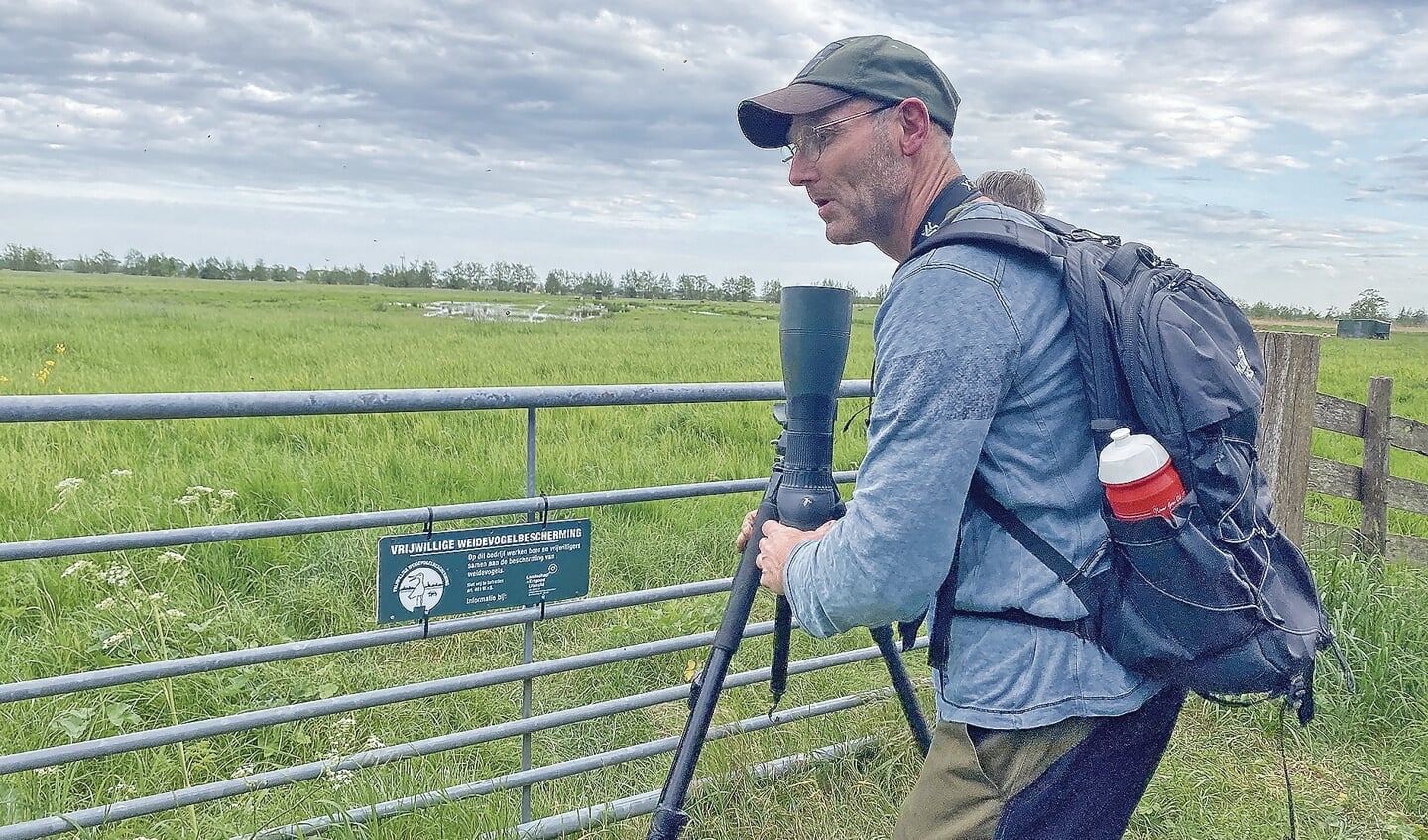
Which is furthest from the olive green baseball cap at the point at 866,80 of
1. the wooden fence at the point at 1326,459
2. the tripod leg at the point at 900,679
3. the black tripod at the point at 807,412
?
the wooden fence at the point at 1326,459

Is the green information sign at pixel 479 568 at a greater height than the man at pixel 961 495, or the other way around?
the man at pixel 961 495

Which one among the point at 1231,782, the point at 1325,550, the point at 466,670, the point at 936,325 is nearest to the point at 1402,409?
the point at 1325,550

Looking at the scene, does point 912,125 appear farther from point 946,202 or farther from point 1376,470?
point 1376,470

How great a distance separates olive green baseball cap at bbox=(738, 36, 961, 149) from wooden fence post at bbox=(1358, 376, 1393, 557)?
4490 millimetres

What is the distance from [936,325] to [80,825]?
207 cm

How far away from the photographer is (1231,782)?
330 centimetres

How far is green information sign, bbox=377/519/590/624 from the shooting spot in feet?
7.61

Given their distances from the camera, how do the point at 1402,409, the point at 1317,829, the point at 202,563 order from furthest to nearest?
1. the point at 1402,409
2. the point at 202,563
3. the point at 1317,829

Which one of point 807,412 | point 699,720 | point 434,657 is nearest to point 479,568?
point 699,720

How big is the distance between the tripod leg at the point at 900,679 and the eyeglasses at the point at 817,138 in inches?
40.1

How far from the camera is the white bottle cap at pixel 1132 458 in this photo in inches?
53.3

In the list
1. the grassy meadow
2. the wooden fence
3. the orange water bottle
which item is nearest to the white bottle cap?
the orange water bottle

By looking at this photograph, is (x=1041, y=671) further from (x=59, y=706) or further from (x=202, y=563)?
(x=202, y=563)

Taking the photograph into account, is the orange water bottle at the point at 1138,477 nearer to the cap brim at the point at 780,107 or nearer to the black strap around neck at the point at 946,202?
the black strap around neck at the point at 946,202
